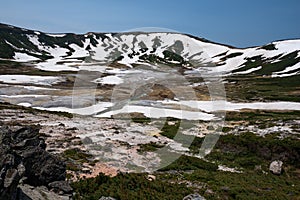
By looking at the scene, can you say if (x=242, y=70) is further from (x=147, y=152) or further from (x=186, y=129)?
(x=147, y=152)

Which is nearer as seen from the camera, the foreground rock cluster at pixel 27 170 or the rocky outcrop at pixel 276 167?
the foreground rock cluster at pixel 27 170

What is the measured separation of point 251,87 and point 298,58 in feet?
178

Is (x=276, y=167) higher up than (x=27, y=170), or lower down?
lower down

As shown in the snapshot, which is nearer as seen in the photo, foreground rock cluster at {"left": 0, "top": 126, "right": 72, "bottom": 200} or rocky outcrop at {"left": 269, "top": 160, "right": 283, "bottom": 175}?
foreground rock cluster at {"left": 0, "top": 126, "right": 72, "bottom": 200}

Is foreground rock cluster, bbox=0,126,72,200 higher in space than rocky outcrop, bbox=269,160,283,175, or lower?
higher

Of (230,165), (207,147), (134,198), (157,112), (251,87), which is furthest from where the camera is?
(251,87)

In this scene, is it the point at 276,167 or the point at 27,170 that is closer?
the point at 27,170

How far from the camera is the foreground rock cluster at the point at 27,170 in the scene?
11625 mm

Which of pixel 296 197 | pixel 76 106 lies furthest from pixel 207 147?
pixel 76 106

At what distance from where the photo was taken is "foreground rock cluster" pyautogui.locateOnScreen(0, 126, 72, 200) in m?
11.6

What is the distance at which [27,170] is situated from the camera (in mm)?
15062

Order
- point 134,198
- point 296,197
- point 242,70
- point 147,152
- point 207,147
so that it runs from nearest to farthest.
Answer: point 134,198, point 296,197, point 147,152, point 207,147, point 242,70

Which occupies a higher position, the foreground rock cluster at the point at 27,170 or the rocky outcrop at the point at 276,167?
the foreground rock cluster at the point at 27,170

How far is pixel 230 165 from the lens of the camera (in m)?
27.5
